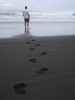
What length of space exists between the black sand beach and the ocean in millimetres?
1053

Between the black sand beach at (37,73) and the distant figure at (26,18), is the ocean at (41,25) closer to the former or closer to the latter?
the distant figure at (26,18)

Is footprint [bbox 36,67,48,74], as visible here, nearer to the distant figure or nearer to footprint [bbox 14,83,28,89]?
footprint [bbox 14,83,28,89]

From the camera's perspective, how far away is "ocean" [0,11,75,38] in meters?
3.74

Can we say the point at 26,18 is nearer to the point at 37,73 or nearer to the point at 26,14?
the point at 26,14

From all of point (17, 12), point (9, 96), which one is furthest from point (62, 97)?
point (17, 12)

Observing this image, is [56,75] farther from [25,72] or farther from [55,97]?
[55,97]

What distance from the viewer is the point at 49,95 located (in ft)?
4.36

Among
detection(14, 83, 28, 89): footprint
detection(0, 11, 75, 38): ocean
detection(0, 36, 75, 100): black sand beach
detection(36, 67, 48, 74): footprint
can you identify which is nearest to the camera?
detection(0, 36, 75, 100): black sand beach

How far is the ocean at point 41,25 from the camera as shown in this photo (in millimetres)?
3738

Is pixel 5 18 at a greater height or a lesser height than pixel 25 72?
greater

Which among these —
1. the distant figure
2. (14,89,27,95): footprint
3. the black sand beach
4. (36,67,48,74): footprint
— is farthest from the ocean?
(14,89,27,95): footprint

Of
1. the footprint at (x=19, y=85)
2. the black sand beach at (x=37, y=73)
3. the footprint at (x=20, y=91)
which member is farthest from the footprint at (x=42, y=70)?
the footprint at (x=20, y=91)

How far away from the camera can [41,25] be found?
12.8 ft

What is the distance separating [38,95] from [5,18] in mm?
2623
